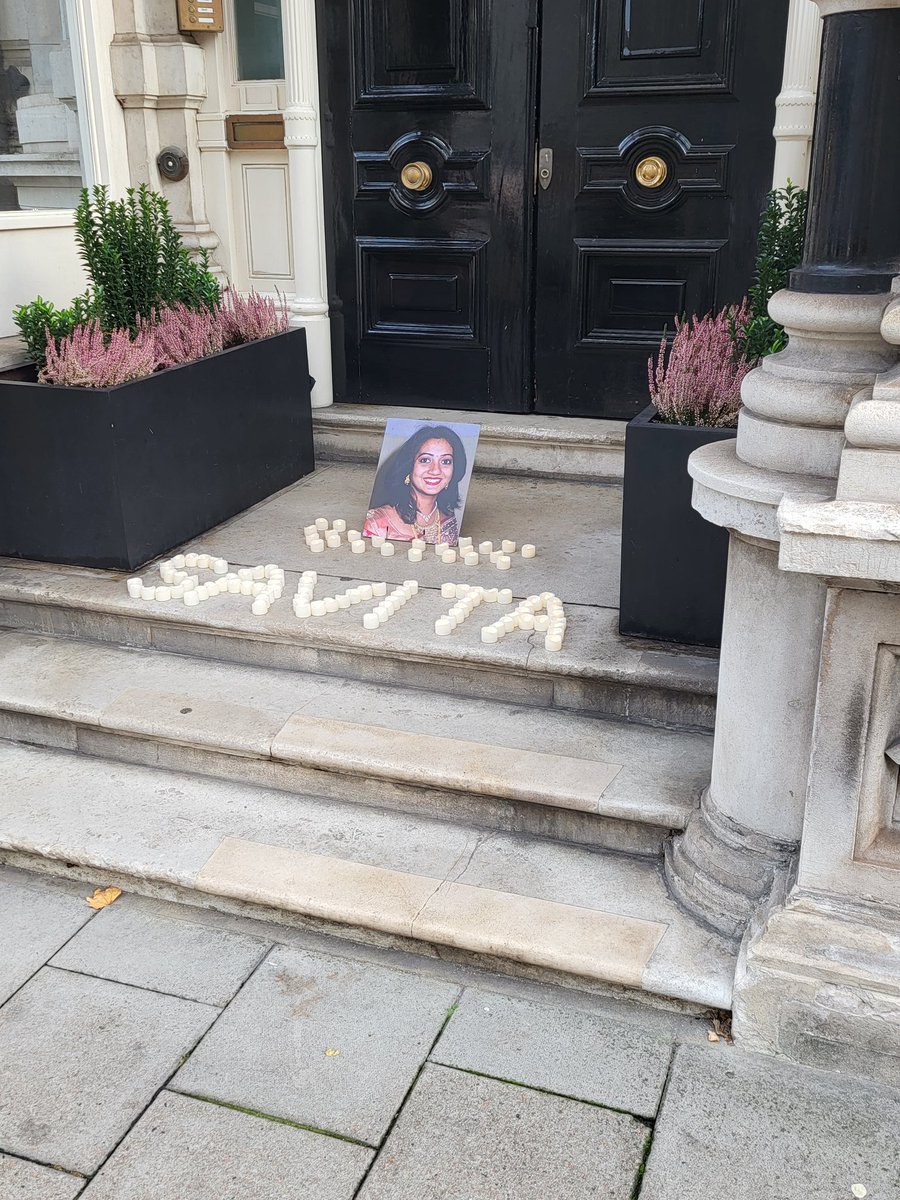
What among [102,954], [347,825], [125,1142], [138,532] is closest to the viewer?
[125,1142]

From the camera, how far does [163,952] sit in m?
2.83

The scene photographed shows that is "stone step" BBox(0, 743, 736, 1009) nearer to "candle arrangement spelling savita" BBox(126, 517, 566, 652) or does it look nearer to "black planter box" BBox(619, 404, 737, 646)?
"candle arrangement spelling savita" BBox(126, 517, 566, 652)

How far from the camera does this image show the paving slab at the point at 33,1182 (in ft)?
7.09

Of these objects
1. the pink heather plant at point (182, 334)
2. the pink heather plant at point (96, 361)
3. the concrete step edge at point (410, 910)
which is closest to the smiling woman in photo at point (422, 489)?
the pink heather plant at point (182, 334)

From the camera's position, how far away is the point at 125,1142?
227 cm

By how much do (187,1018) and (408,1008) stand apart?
502mm

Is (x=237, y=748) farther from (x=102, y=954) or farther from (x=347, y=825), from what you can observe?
(x=102, y=954)

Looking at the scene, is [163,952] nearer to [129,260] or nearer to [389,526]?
[389,526]

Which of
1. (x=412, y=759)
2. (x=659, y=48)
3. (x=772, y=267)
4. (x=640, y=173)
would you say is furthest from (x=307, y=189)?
(x=412, y=759)

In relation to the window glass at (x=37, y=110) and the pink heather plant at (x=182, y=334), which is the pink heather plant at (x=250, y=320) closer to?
the pink heather plant at (x=182, y=334)

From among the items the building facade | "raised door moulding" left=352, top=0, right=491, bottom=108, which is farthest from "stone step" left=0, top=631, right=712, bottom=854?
"raised door moulding" left=352, top=0, right=491, bottom=108

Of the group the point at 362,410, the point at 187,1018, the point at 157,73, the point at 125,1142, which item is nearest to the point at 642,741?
the point at 187,1018

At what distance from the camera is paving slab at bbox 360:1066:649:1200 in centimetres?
216

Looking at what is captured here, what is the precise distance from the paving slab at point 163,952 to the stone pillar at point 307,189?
122 inches
